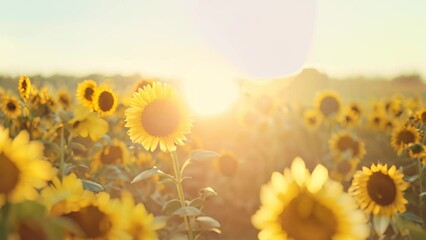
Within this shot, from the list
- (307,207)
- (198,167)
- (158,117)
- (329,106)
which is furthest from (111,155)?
(329,106)

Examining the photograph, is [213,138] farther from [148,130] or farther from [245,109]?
[148,130]

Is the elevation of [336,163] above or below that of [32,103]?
above

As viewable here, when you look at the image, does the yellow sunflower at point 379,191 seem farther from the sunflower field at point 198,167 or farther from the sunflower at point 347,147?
the sunflower at point 347,147

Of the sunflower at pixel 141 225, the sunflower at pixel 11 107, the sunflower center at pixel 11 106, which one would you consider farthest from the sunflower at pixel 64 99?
the sunflower at pixel 141 225

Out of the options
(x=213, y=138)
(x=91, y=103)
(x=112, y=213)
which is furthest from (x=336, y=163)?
(x=112, y=213)

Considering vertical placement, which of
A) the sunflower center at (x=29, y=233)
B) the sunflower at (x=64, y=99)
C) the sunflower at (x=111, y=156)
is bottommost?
the sunflower center at (x=29, y=233)

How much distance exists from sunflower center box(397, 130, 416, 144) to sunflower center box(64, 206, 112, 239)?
13.2 ft

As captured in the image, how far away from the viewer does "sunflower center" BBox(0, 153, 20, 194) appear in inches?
40.1

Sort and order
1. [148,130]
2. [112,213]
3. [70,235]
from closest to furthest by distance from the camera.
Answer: [70,235] → [112,213] → [148,130]

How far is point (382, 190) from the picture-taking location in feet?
8.77

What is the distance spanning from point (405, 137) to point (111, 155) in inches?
90.2

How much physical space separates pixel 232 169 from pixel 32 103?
2730 mm

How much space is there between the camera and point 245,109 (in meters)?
8.27

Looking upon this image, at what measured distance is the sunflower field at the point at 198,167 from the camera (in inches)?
43.4
